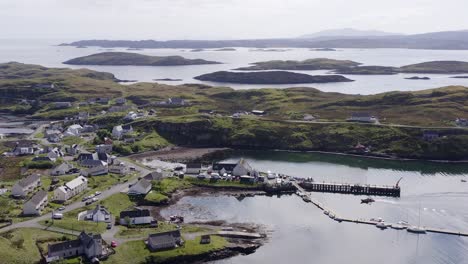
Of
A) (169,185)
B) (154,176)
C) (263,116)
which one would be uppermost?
(263,116)

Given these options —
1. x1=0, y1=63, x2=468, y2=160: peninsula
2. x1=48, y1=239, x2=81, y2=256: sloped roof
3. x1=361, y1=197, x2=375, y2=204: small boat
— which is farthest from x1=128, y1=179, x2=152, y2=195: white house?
x1=361, y1=197, x2=375, y2=204: small boat

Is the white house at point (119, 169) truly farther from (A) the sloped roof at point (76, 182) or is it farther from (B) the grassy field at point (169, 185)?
(A) the sloped roof at point (76, 182)

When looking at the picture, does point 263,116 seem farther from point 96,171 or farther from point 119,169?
point 96,171

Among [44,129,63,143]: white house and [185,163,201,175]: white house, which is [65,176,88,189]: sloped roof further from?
[44,129,63,143]: white house

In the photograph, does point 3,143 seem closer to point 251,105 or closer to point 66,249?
point 66,249

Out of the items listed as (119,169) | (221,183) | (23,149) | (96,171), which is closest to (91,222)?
(96,171)
